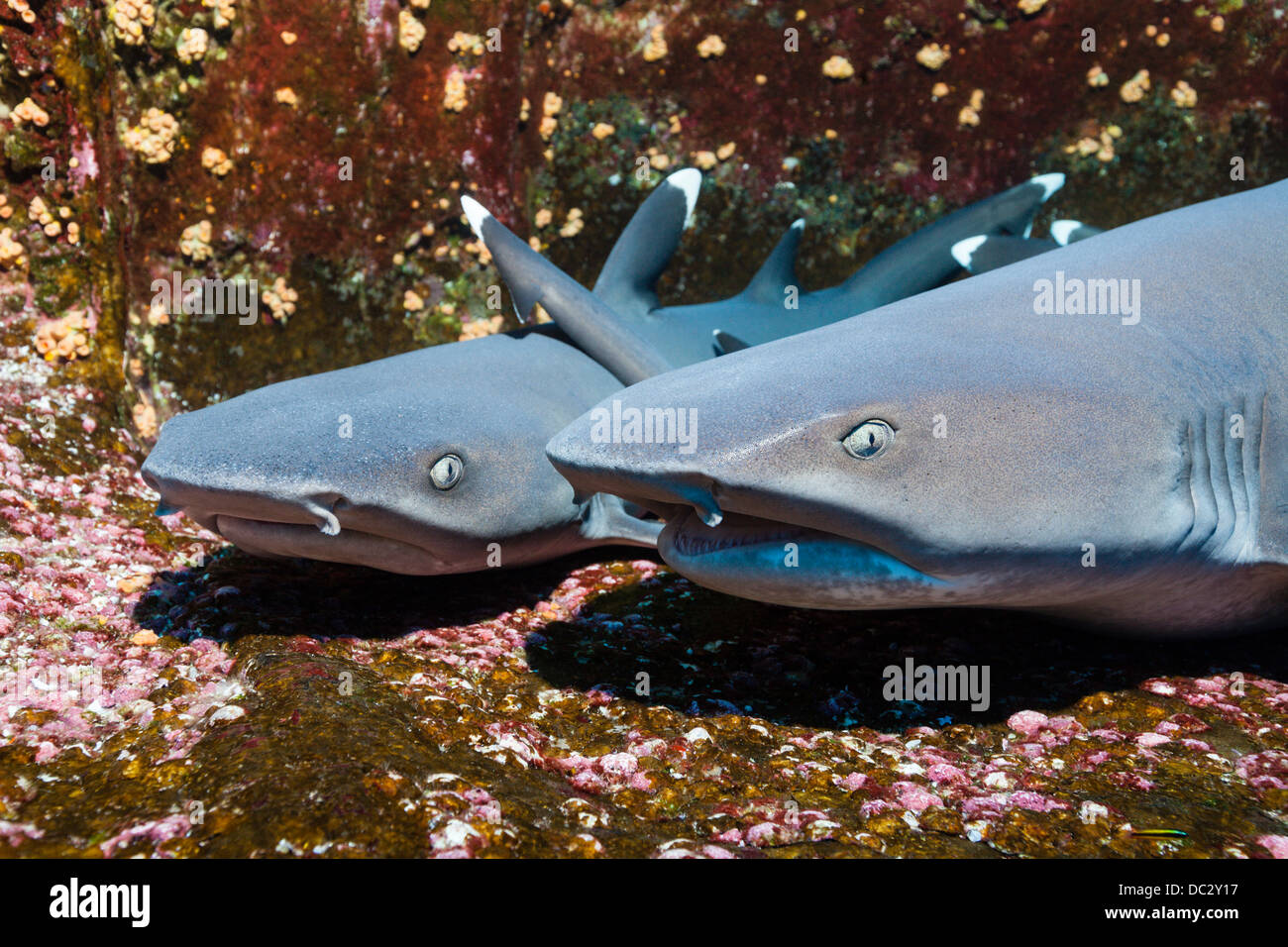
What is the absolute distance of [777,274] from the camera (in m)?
4.30

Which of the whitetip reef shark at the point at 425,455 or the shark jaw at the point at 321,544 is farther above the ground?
the whitetip reef shark at the point at 425,455

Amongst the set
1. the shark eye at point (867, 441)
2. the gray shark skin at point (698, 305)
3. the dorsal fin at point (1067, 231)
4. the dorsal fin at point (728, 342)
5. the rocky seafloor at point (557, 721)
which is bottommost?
the rocky seafloor at point (557, 721)

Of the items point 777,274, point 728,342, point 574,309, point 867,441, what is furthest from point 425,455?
point 777,274

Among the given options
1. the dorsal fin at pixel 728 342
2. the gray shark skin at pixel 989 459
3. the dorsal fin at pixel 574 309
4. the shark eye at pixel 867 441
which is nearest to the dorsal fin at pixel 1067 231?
the dorsal fin at pixel 728 342

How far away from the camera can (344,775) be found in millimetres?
1686

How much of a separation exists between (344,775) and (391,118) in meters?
3.63

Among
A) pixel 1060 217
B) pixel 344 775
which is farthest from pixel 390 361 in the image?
pixel 1060 217

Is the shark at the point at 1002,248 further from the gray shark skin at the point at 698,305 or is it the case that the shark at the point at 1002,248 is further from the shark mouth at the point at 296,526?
the shark mouth at the point at 296,526

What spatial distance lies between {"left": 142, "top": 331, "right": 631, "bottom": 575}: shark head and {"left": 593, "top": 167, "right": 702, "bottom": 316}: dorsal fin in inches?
34.9

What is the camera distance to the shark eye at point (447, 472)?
106 inches

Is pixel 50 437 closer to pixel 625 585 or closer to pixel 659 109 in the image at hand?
pixel 625 585

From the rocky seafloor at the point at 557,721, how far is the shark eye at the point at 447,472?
0.43 m

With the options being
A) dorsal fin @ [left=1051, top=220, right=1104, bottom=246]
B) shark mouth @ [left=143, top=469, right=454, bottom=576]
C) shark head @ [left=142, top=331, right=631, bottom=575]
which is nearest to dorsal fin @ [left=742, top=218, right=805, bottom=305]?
dorsal fin @ [left=1051, top=220, right=1104, bottom=246]

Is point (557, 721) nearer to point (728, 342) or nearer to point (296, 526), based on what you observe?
point (296, 526)
